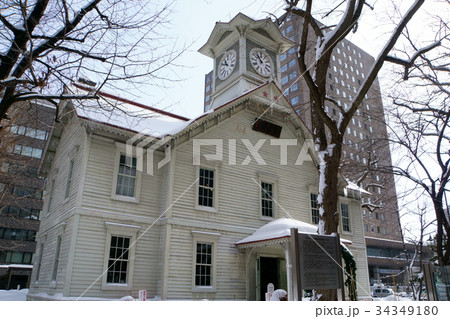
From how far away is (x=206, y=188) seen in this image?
15977 mm

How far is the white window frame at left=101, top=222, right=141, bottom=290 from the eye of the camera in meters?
13.0

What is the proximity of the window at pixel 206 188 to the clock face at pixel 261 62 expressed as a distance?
8868 mm

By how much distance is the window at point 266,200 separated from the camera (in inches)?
700

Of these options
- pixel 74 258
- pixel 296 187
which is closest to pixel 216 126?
pixel 296 187

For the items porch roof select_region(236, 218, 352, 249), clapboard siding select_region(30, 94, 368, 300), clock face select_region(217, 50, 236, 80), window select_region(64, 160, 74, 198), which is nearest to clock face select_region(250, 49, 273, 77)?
clock face select_region(217, 50, 236, 80)

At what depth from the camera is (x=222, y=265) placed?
1526 centimetres

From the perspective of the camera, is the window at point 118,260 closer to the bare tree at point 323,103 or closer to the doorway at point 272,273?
the doorway at point 272,273

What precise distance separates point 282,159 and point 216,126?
4.48 m

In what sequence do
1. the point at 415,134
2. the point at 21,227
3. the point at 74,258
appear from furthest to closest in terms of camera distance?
the point at 21,227
the point at 415,134
the point at 74,258

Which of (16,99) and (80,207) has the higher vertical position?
(16,99)

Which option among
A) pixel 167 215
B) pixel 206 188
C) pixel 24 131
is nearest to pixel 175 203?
pixel 167 215

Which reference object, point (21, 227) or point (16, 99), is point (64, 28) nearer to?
point (16, 99)

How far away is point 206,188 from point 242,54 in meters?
9.67

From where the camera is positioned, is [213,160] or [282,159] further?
[282,159]
